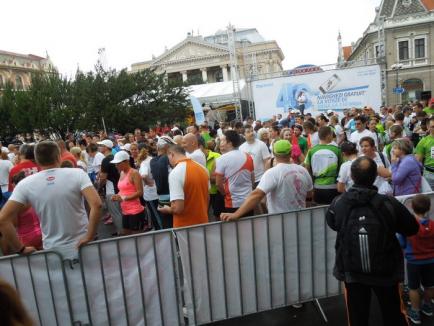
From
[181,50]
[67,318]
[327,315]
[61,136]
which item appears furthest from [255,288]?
[181,50]

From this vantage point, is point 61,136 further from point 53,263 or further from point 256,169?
point 53,263

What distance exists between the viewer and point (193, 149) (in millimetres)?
5535

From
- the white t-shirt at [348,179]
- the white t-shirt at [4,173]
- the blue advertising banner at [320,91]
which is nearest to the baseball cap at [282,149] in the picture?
the white t-shirt at [348,179]

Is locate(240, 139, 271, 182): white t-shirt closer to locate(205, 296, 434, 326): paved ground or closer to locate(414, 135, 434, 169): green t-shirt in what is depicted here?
locate(414, 135, 434, 169): green t-shirt

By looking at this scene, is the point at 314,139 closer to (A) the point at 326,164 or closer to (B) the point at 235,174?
(A) the point at 326,164

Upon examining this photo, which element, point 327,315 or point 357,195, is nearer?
point 357,195

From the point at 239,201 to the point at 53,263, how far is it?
2.53 meters

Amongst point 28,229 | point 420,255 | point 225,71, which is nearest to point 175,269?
point 28,229

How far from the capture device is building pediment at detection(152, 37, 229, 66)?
251 ft

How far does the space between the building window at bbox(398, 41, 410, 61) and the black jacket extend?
52.0 metres

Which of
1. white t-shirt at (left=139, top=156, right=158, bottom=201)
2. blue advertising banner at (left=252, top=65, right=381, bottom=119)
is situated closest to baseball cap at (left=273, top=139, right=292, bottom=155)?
white t-shirt at (left=139, top=156, right=158, bottom=201)

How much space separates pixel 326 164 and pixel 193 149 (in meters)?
1.96

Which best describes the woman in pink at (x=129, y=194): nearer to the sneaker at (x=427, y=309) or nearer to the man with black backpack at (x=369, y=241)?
the man with black backpack at (x=369, y=241)

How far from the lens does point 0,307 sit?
123 centimetres
